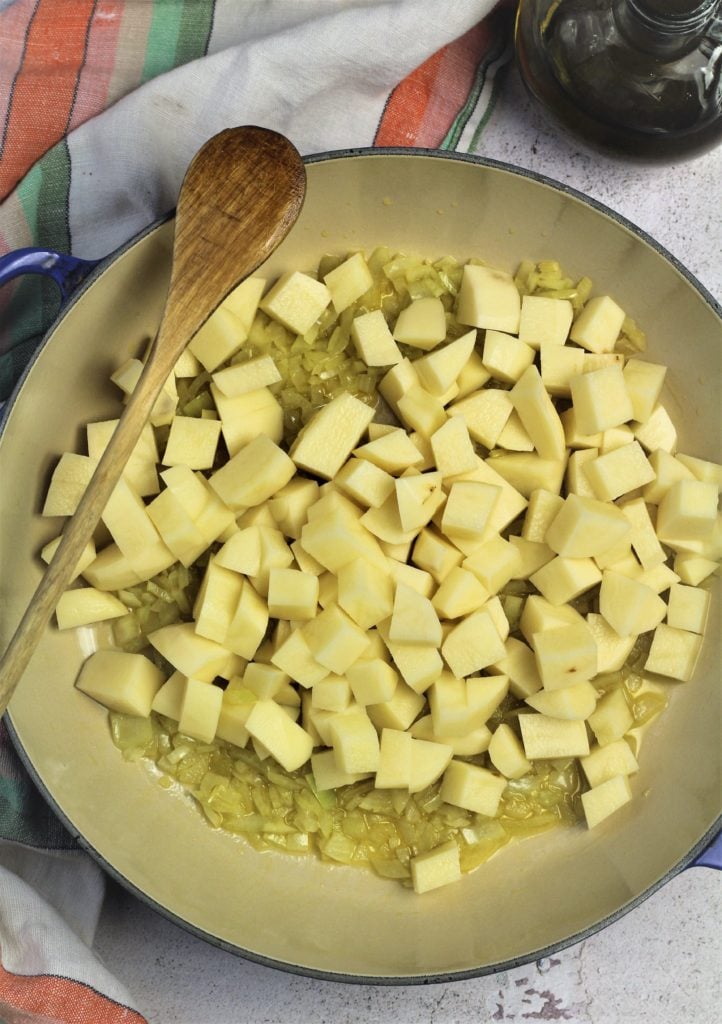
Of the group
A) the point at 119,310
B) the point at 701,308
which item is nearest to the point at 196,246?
the point at 119,310

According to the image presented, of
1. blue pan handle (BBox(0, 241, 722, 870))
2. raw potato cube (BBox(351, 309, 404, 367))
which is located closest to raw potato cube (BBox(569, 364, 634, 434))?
raw potato cube (BBox(351, 309, 404, 367))

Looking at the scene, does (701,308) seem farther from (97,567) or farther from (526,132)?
(97,567)

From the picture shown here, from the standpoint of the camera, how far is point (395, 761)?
1.58 m

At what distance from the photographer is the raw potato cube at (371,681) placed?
1558 mm

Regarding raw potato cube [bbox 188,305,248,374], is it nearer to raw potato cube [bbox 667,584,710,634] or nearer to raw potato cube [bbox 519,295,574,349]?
raw potato cube [bbox 519,295,574,349]

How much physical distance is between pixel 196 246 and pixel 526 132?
77cm

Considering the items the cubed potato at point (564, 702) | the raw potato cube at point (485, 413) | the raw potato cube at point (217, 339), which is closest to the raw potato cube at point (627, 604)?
the cubed potato at point (564, 702)

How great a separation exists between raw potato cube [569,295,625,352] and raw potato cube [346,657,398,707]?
711 millimetres

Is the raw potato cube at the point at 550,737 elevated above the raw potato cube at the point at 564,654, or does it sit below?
below

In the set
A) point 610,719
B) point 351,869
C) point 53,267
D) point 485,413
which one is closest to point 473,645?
point 610,719

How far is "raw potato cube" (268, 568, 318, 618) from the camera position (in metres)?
1.53

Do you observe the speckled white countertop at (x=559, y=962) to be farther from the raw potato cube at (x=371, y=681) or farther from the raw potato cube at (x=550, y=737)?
the raw potato cube at (x=371, y=681)

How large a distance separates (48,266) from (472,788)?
1.17 m

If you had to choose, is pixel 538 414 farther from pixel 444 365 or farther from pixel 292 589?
pixel 292 589
